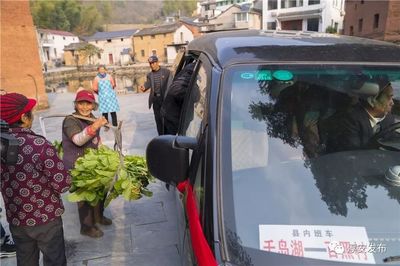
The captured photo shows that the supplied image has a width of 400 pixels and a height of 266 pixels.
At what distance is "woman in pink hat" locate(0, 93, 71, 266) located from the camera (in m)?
2.24

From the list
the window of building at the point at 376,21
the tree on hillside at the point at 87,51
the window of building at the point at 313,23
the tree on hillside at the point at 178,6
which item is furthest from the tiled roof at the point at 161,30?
the tree on hillside at the point at 178,6

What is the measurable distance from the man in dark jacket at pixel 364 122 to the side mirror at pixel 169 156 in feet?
2.32

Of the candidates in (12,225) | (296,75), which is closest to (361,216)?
(296,75)

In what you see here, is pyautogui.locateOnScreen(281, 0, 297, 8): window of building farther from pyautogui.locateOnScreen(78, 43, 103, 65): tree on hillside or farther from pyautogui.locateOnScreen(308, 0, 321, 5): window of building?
pyautogui.locateOnScreen(78, 43, 103, 65): tree on hillside

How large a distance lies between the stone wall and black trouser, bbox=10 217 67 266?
32.1ft

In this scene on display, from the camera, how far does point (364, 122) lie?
1.88 metres

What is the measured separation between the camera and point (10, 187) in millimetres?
2320

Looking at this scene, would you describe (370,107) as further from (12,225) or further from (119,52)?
(119,52)

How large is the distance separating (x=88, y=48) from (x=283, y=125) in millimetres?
62967

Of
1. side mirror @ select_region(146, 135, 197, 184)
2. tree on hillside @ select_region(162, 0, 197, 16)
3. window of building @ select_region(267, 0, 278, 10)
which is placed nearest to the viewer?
side mirror @ select_region(146, 135, 197, 184)

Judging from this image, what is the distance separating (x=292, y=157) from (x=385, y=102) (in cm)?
77

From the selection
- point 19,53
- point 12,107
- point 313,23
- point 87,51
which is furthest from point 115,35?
point 12,107

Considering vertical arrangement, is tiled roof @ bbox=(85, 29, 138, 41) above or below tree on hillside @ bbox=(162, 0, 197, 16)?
below

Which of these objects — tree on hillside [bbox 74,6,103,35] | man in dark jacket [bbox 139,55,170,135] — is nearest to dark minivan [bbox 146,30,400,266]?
man in dark jacket [bbox 139,55,170,135]
